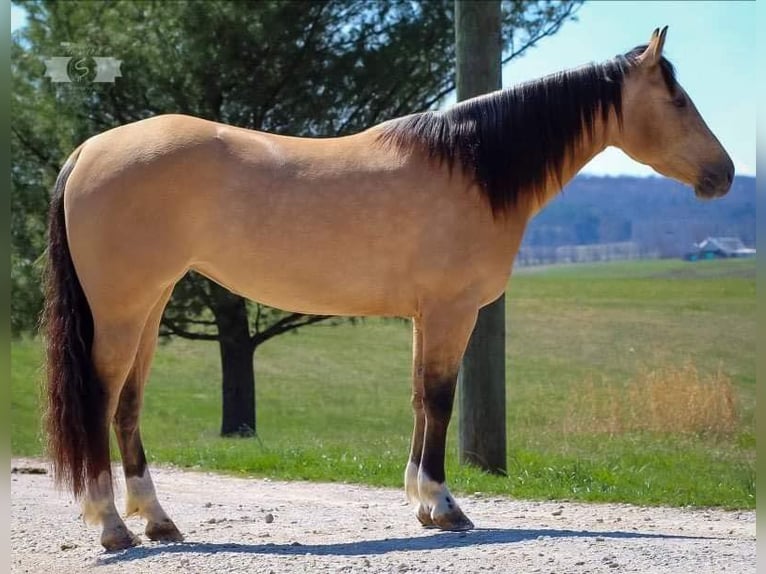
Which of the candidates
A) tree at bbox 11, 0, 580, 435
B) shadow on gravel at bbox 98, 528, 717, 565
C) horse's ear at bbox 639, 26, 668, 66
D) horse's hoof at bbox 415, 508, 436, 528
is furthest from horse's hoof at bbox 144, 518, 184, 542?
tree at bbox 11, 0, 580, 435

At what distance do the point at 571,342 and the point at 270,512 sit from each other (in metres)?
24.9

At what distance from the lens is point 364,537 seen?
220 inches

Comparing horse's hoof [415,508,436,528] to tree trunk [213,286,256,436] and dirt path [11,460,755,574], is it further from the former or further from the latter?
tree trunk [213,286,256,436]

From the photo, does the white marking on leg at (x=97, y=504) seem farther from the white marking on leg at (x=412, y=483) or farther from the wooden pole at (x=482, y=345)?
the wooden pole at (x=482, y=345)

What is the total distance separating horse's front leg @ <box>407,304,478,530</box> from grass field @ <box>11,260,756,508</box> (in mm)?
1838

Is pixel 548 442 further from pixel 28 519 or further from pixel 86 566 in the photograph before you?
pixel 86 566

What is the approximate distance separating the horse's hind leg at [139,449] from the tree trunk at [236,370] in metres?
7.19

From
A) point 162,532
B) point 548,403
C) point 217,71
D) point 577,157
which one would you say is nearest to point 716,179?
point 577,157

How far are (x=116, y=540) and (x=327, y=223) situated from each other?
2.01 m

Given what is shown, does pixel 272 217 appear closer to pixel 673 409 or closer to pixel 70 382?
pixel 70 382

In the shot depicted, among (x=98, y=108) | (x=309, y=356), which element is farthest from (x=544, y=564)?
(x=309, y=356)

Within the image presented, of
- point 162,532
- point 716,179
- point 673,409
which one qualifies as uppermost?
point 716,179

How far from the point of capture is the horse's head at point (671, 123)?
5.71 m

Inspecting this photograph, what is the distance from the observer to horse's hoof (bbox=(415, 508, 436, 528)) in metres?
5.69
